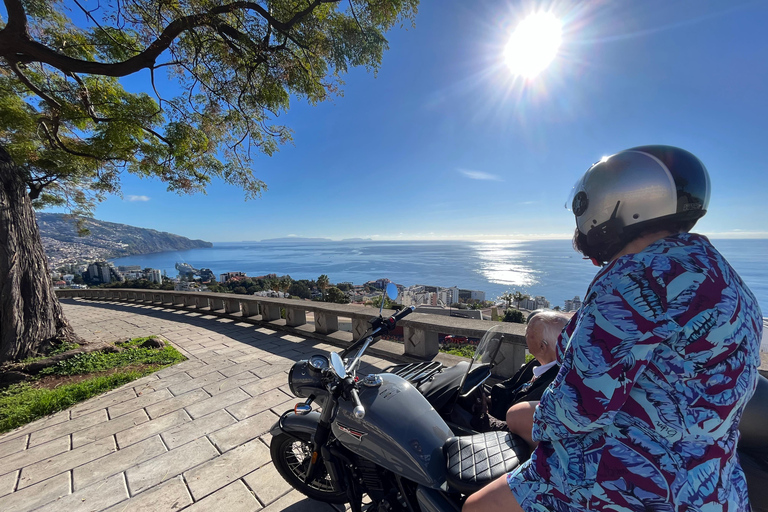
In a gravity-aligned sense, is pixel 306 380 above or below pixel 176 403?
above

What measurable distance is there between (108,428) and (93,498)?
3.48ft

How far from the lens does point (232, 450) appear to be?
2475mm

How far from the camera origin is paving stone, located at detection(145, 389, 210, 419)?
10.2 feet

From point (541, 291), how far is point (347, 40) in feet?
73.9

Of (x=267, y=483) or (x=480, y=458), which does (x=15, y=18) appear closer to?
(x=267, y=483)

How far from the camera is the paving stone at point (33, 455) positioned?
2.39 m

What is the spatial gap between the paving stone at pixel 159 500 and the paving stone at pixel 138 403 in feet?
4.92

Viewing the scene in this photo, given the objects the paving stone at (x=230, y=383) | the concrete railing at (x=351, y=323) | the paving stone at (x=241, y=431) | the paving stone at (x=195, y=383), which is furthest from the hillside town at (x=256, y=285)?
the paving stone at (x=241, y=431)

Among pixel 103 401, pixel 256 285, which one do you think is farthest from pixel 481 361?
pixel 256 285

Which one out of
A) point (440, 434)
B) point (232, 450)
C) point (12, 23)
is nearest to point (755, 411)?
point (440, 434)

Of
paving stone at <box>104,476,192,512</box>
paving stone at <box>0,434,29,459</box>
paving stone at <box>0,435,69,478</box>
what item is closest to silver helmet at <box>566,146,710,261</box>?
paving stone at <box>104,476,192,512</box>

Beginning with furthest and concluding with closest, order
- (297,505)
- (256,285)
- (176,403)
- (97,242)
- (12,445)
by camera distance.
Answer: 1. (97,242)
2. (256,285)
3. (176,403)
4. (12,445)
5. (297,505)

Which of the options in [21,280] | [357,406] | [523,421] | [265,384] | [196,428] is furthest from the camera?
[21,280]

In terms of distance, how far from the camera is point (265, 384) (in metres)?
3.66
